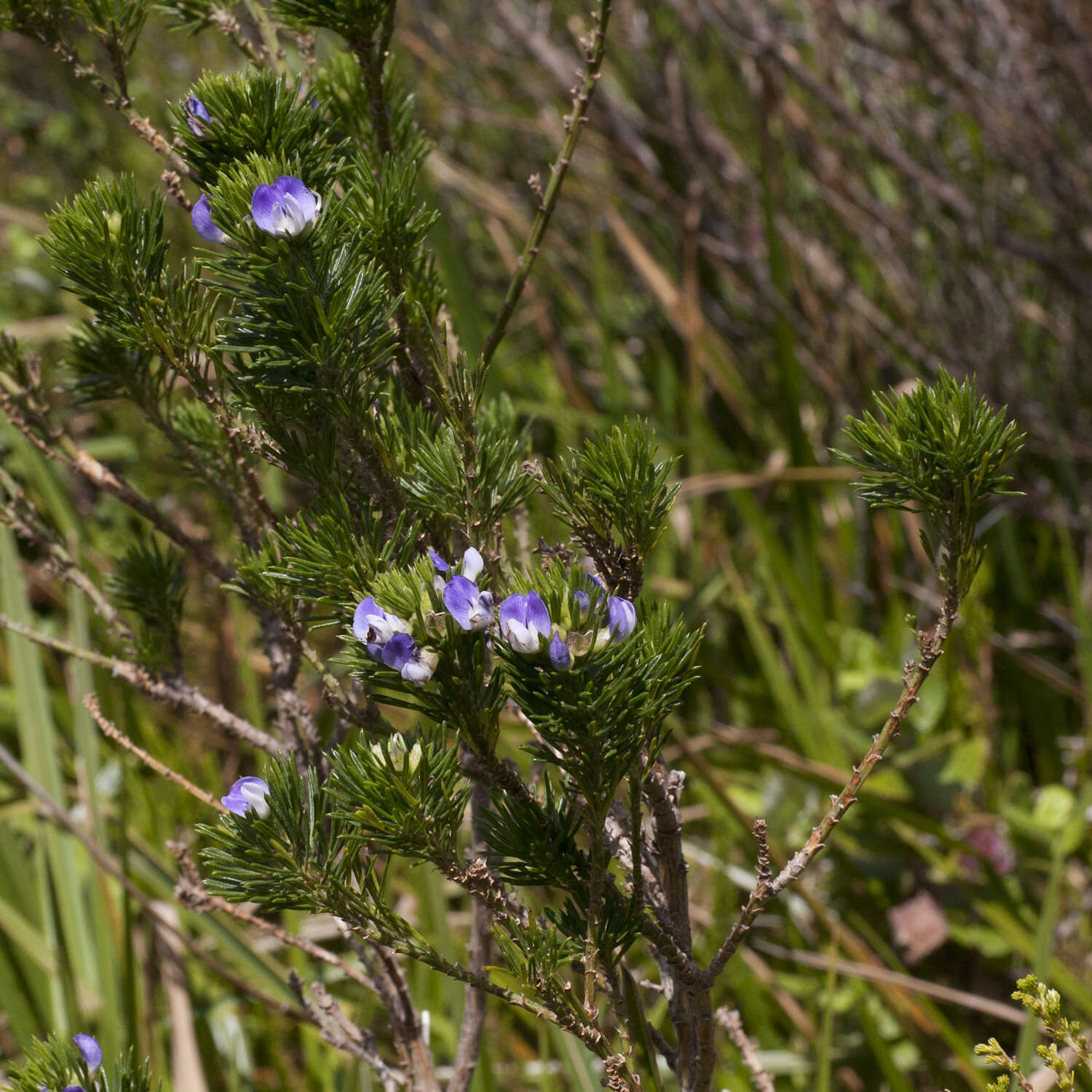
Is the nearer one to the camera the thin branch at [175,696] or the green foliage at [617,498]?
the green foliage at [617,498]

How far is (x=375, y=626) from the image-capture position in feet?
1.39

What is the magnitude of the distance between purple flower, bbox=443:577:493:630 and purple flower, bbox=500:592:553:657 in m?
0.03

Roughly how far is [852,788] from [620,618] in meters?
0.17

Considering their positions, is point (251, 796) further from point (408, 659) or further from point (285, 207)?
point (285, 207)

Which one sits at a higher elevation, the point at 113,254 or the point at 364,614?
the point at 113,254

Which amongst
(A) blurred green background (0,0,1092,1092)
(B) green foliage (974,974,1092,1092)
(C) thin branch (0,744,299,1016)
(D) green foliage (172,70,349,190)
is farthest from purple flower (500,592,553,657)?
(C) thin branch (0,744,299,1016)

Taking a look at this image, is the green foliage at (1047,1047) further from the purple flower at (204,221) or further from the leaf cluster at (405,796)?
the purple flower at (204,221)

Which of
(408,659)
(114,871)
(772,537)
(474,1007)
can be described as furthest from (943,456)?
(772,537)

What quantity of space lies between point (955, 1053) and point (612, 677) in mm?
985

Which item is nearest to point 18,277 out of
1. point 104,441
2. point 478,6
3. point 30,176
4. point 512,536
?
point 104,441

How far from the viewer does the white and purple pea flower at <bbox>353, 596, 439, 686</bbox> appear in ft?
1.38

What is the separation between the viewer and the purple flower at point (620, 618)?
16.6 inches

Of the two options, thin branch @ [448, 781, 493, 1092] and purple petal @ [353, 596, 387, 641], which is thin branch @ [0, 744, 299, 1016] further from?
purple petal @ [353, 596, 387, 641]

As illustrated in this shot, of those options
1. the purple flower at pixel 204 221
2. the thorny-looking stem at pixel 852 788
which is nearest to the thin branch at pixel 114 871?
the thorny-looking stem at pixel 852 788
